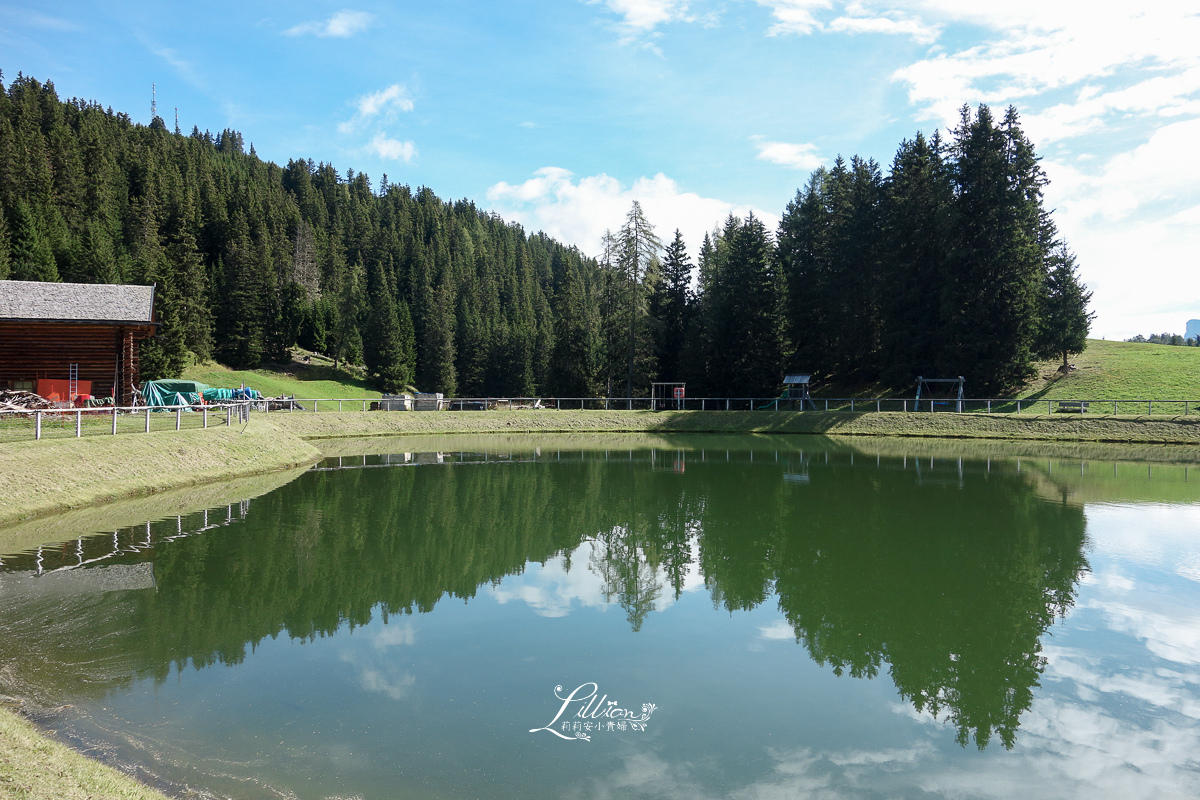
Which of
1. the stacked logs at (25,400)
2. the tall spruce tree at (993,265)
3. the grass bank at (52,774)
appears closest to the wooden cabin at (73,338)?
the stacked logs at (25,400)

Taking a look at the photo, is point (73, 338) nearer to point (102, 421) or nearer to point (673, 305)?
point (102, 421)

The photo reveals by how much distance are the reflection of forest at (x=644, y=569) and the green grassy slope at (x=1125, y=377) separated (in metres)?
28.7

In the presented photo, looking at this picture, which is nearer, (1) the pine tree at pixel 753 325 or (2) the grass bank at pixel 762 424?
(2) the grass bank at pixel 762 424

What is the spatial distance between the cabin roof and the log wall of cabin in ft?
1.97

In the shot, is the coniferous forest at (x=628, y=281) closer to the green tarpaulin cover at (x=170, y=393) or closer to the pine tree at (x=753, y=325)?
the pine tree at (x=753, y=325)

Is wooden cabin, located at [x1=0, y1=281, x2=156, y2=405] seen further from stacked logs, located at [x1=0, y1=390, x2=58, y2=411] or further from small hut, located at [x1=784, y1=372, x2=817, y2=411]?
small hut, located at [x1=784, y1=372, x2=817, y2=411]

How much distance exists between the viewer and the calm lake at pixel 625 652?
5957mm

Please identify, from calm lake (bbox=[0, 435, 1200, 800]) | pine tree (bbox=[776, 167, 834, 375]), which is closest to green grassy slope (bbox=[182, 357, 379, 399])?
pine tree (bbox=[776, 167, 834, 375])

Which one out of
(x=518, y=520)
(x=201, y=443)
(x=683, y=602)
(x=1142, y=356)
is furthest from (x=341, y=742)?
(x=1142, y=356)

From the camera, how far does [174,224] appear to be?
88.7m

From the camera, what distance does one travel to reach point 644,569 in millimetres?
12562

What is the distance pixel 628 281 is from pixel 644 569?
43230mm

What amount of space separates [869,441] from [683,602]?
31857 millimetres

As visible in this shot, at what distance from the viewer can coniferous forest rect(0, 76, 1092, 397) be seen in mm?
46438
